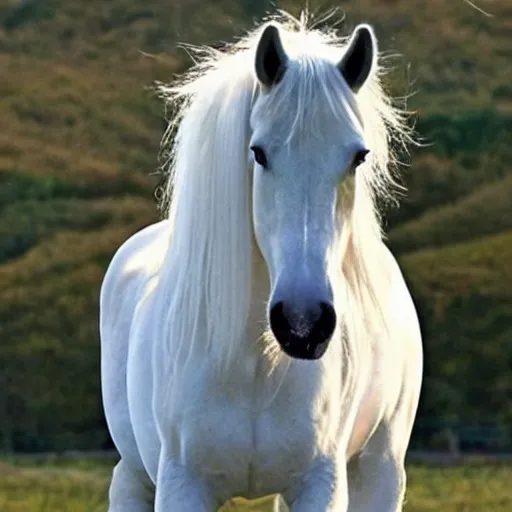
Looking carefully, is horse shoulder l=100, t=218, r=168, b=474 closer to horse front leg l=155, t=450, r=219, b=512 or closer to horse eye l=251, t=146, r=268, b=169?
horse front leg l=155, t=450, r=219, b=512

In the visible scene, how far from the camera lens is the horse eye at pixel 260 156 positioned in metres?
3.68

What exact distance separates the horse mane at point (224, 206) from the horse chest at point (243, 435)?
0.15 m

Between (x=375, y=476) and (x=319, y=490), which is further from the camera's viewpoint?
(x=375, y=476)

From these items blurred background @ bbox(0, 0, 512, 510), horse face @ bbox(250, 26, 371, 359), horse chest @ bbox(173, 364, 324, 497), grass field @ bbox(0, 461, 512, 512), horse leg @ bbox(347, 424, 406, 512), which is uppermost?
horse face @ bbox(250, 26, 371, 359)

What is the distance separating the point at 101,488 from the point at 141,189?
41.6 ft

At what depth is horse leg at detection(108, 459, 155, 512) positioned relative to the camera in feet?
17.6

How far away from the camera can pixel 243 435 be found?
3.99 meters

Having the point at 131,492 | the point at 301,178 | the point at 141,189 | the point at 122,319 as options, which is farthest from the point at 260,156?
the point at 141,189

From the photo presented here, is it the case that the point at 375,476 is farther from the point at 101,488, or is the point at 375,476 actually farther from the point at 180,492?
the point at 101,488

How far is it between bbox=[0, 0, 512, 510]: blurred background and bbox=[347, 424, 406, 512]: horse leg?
1355mm

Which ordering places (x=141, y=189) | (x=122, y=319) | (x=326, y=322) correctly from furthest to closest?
(x=141, y=189) < (x=122, y=319) < (x=326, y=322)

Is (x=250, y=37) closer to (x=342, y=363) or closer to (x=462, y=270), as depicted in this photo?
(x=342, y=363)

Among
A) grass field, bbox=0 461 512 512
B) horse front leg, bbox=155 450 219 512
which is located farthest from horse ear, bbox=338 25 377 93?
grass field, bbox=0 461 512 512

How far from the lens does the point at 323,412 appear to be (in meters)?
4.11
